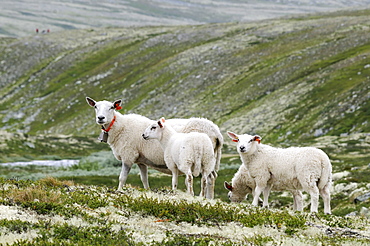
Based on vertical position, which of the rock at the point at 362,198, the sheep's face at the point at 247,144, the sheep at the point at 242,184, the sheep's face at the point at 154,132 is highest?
the sheep's face at the point at 154,132

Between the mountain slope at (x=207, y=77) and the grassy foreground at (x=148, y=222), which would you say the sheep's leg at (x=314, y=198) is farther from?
the mountain slope at (x=207, y=77)

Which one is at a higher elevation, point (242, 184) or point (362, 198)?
point (242, 184)

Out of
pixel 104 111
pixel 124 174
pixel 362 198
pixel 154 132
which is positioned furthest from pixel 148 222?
pixel 362 198

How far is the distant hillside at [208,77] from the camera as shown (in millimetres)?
75250

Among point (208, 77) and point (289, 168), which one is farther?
point (208, 77)

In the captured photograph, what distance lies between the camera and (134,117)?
19.9 metres

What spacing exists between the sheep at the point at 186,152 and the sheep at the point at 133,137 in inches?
31.6

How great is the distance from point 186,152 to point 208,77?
300 ft

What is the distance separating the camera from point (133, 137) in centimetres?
1894

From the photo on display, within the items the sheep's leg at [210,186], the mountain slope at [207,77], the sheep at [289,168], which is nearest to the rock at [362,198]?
the sheep at [289,168]

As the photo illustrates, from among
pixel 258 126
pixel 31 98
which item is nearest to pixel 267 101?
pixel 258 126

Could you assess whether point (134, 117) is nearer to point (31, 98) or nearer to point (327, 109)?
point (327, 109)

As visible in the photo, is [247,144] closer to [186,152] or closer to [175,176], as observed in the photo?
[186,152]

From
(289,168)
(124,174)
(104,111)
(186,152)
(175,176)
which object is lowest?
(124,174)
